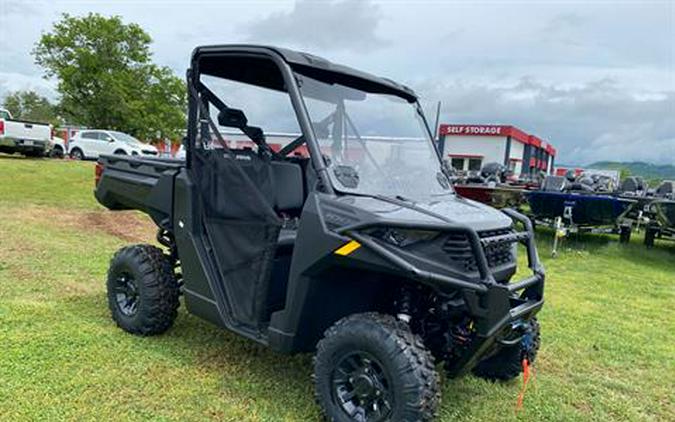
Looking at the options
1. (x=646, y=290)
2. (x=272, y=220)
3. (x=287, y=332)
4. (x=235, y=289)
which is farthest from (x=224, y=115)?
(x=646, y=290)

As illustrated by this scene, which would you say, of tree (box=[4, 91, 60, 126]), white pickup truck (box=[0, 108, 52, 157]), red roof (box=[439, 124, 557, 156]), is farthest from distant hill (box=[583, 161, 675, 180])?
tree (box=[4, 91, 60, 126])

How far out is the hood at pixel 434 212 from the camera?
274 centimetres

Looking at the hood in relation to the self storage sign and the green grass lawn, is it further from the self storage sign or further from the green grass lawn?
the self storage sign

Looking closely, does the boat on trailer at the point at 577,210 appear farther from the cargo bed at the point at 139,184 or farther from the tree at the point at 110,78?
the tree at the point at 110,78

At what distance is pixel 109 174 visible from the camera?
4.56 metres

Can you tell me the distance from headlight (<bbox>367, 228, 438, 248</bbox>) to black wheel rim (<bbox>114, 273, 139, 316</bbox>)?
7.48 feet

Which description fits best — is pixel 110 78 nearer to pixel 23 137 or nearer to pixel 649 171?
pixel 23 137

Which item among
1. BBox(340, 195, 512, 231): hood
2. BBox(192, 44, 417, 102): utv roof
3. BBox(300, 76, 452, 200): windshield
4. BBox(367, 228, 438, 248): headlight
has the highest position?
BBox(192, 44, 417, 102): utv roof

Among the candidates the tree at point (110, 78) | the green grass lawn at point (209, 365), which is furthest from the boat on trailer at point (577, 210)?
the tree at point (110, 78)

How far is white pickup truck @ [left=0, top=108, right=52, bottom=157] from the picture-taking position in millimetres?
17938

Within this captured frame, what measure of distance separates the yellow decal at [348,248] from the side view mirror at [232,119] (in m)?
1.29

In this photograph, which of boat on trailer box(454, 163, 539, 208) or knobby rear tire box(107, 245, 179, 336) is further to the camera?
boat on trailer box(454, 163, 539, 208)

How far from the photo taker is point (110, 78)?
3469cm

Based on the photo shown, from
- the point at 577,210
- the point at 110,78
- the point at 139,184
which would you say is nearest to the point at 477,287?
the point at 139,184
